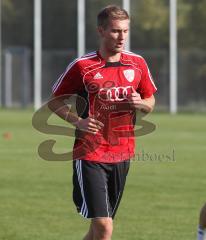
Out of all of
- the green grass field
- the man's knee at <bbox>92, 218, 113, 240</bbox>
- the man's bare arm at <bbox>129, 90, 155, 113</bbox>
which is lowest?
the green grass field

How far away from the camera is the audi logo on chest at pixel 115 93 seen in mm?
7637

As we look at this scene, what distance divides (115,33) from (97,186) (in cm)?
125

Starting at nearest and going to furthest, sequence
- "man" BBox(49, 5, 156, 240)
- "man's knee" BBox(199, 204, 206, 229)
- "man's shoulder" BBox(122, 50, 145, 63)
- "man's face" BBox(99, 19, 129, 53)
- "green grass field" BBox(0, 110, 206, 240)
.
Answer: "man's face" BBox(99, 19, 129, 53) < "man" BBox(49, 5, 156, 240) < "man's shoulder" BBox(122, 50, 145, 63) < "man's knee" BBox(199, 204, 206, 229) < "green grass field" BBox(0, 110, 206, 240)

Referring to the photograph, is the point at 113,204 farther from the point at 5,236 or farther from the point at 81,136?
the point at 5,236

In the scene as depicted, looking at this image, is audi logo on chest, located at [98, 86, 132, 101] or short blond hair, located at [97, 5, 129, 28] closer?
short blond hair, located at [97, 5, 129, 28]

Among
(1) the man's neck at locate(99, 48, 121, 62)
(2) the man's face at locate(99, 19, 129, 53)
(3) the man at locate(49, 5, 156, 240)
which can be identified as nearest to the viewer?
(2) the man's face at locate(99, 19, 129, 53)

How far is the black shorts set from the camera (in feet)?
24.9

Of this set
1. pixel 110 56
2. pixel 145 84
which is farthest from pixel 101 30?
pixel 145 84

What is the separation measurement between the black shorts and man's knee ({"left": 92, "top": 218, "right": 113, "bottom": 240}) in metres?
0.06

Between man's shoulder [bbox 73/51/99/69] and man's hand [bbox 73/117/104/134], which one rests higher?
man's shoulder [bbox 73/51/99/69]

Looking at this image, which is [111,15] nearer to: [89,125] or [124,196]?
[89,125]

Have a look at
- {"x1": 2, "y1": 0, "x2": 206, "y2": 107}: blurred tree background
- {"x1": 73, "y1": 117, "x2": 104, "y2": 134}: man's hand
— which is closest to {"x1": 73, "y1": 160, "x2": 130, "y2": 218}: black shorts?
{"x1": 73, "y1": 117, "x2": 104, "y2": 134}: man's hand

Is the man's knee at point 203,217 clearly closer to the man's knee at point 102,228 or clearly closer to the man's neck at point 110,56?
the man's knee at point 102,228

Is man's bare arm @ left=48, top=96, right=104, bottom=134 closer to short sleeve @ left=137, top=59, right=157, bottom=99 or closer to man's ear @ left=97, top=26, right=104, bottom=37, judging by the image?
short sleeve @ left=137, top=59, right=157, bottom=99
